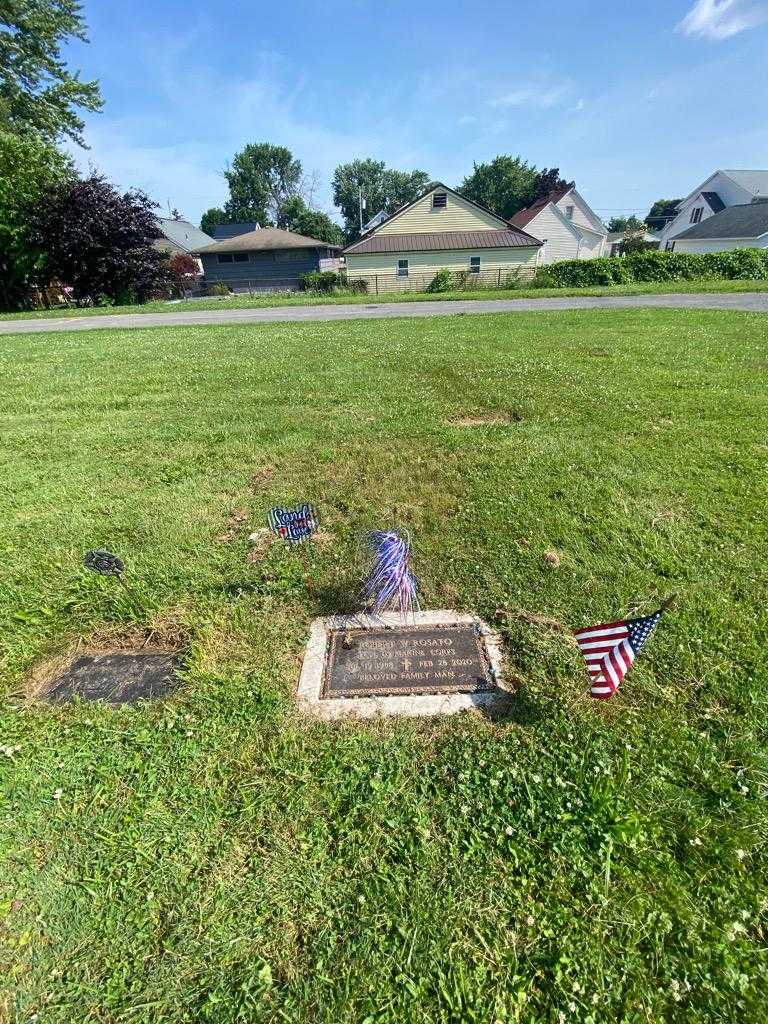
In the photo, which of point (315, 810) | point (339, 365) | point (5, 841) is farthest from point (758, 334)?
point (5, 841)

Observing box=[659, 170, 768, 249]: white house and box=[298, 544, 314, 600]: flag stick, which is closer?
box=[298, 544, 314, 600]: flag stick

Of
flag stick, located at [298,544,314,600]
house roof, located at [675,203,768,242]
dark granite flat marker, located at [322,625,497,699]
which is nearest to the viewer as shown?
dark granite flat marker, located at [322,625,497,699]

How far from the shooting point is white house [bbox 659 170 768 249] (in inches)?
1805

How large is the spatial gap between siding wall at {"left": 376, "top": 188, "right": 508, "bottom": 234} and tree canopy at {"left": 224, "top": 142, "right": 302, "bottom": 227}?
47626 mm

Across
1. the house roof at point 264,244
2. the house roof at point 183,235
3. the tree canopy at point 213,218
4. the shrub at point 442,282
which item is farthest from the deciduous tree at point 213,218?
the shrub at point 442,282

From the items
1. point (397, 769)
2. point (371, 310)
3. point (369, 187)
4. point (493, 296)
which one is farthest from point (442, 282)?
point (369, 187)

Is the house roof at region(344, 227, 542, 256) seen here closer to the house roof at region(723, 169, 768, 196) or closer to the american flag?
the american flag

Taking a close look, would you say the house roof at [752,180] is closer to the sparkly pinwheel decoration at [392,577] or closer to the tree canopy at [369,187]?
the tree canopy at [369,187]

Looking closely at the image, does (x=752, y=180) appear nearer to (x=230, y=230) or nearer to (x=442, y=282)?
(x=442, y=282)

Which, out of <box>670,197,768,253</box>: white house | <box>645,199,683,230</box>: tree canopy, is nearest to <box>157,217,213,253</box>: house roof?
<box>670,197,768,253</box>: white house

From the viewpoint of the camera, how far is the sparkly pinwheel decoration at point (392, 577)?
8.30ft

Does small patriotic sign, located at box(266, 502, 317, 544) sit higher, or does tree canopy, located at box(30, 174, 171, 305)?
tree canopy, located at box(30, 174, 171, 305)

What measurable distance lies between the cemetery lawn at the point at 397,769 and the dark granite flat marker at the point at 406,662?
19 cm

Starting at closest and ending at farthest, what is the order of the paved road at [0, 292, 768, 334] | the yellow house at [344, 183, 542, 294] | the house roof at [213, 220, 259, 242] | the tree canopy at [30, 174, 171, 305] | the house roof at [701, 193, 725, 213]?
the paved road at [0, 292, 768, 334], the tree canopy at [30, 174, 171, 305], the yellow house at [344, 183, 542, 294], the house roof at [701, 193, 725, 213], the house roof at [213, 220, 259, 242]
